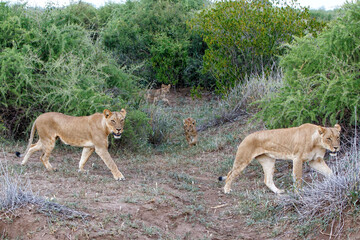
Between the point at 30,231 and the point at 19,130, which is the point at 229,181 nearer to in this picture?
the point at 30,231

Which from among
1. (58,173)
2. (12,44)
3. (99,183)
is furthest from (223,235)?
(12,44)

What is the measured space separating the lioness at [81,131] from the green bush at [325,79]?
10.3 ft

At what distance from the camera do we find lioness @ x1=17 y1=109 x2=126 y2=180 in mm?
8539

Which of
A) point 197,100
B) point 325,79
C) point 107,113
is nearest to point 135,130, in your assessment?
point 107,113

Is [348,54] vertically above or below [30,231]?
above

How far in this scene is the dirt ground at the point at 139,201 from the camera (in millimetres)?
5891

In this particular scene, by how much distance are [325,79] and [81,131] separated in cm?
443

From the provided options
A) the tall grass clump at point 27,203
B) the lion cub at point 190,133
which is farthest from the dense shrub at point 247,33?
the tall grass clump at point 27,203

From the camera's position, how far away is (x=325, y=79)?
875cm

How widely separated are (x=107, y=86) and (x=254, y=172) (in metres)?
4.61

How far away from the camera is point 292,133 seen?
793cm

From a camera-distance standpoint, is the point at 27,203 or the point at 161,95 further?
the point at 161,95

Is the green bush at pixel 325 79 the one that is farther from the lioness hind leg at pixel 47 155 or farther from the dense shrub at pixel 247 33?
the dense shrub at pixel 247 33

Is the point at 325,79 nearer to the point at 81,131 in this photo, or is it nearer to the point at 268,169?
the point at 268,169
